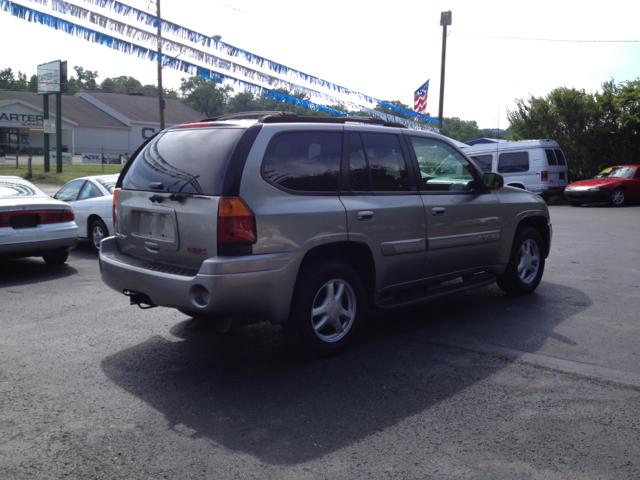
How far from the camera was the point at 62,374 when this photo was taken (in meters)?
4.49

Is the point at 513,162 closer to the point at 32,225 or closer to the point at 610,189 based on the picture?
A: the point at 610,189

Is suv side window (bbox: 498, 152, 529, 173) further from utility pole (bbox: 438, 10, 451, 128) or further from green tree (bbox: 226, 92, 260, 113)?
green tree (bbox: 226, 92, 260, 113)

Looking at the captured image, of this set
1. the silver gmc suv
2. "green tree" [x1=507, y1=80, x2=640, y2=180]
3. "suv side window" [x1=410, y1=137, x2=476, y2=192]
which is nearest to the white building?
"green tree" [x1=507, y1=80, x2=640, y2=180]

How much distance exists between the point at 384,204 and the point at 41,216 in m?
5.66

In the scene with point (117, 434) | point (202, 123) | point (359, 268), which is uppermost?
point (202, 123)

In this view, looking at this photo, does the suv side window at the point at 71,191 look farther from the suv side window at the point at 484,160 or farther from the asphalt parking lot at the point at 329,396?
the suv side window at the point at 484,160

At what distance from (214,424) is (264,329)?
213cm

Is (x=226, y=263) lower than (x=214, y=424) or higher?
higher

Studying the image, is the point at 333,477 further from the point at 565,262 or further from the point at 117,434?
the point at 565,262

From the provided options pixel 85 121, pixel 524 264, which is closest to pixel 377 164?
pixel 524 264

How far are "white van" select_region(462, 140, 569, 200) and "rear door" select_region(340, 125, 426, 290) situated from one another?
56.6 ft

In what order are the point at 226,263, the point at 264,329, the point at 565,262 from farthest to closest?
the point at 565,262 → the point at 264,329 → the point at 226,263

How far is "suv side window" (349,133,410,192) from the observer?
512cm

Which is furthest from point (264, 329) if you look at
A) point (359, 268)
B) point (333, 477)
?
point (333, 477)
